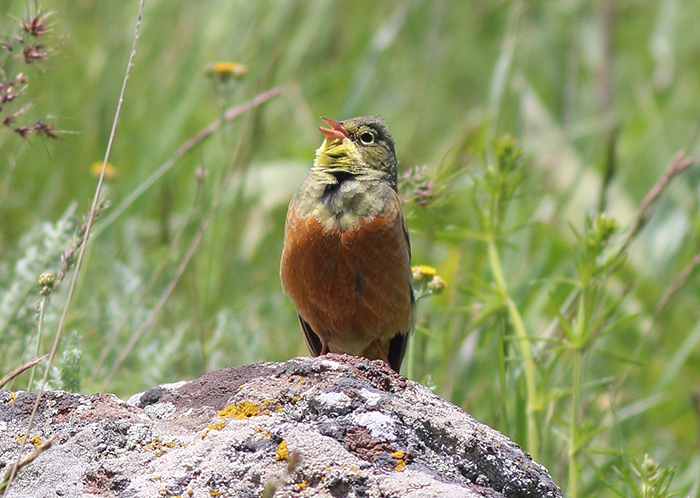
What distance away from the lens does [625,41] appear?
1009 centimetres

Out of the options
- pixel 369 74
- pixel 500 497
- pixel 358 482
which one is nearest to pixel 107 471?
pixel 358 482

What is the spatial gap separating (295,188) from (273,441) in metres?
4.31

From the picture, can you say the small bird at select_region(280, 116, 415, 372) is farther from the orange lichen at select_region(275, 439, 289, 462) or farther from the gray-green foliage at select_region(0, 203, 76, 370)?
the orange lichen at select_region(275, 439, 289, 462)

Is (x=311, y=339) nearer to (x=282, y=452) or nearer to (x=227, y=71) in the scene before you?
(x=227, y=71)

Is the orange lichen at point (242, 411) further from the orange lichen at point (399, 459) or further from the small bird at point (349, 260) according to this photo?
the small bird at point (349, 260)

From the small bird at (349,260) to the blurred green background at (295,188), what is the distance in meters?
0.16

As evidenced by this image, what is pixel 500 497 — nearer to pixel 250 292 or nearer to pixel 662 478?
pixel 662 478

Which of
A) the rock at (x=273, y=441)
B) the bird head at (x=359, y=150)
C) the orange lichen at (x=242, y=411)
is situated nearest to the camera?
the rock at (x=273, y=441)

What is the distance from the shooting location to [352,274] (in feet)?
11.9

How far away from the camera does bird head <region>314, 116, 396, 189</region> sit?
4.04 m

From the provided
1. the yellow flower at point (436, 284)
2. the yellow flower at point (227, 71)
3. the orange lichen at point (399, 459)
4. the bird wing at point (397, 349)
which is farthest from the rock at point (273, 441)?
the yellow flower at point (227, 71)

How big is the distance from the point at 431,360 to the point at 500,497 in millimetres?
2841

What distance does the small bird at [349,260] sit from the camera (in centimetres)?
364

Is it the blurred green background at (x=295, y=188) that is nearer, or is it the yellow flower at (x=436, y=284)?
the yellow flower at (x=436, y=284)
